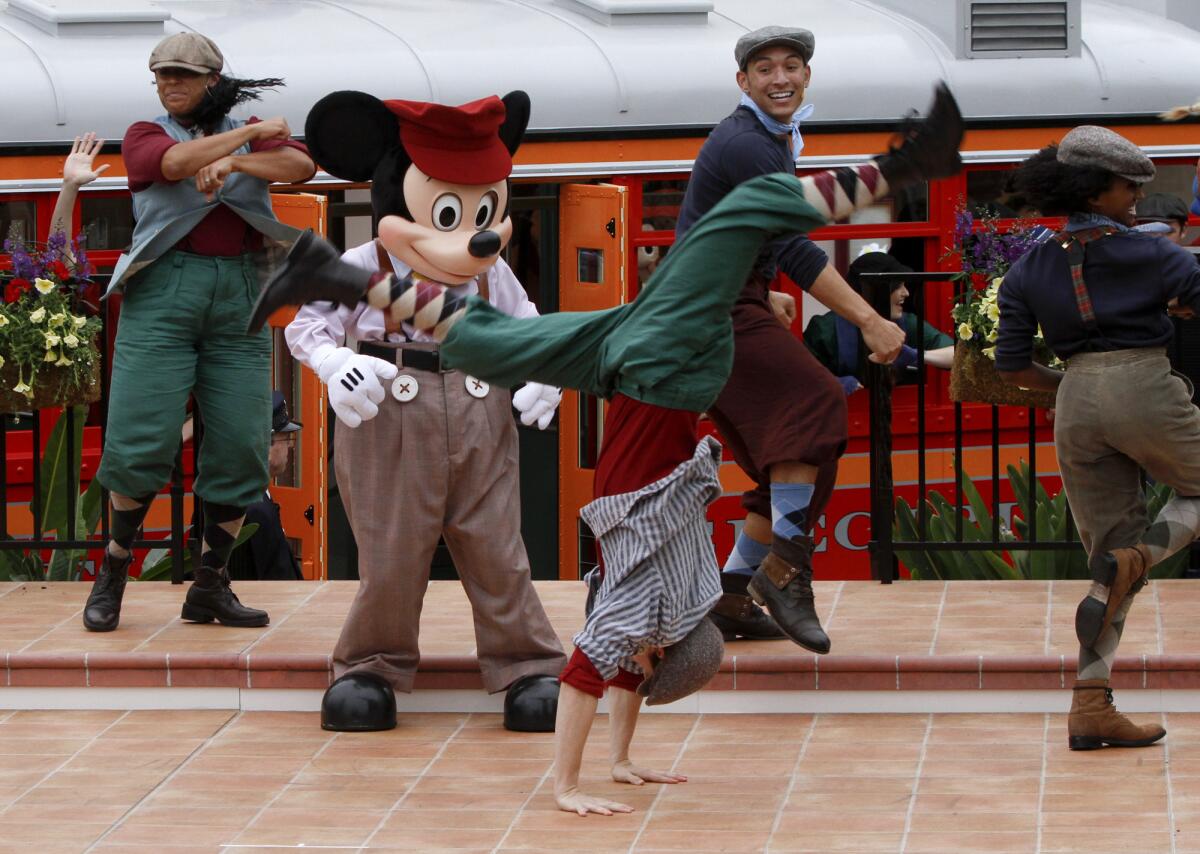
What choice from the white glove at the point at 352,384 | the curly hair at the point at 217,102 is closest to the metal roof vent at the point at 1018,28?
the curly hair at the point at 217,102

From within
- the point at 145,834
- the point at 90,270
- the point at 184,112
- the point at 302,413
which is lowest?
the point at 145,834

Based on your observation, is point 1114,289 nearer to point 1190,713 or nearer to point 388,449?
point 1190,713

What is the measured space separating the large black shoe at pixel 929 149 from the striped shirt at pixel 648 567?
825 mm

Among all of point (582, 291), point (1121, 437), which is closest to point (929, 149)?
point (1121, 437)

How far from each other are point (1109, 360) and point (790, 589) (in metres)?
1.22

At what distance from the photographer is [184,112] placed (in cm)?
684

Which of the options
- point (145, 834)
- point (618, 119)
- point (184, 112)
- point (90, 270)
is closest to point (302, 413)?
point (90, 270)

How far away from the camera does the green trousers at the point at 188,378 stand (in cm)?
681

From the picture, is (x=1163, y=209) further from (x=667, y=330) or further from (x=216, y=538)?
(x=667, y=330)

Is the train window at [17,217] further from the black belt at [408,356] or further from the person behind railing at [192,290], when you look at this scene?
the black belt at [408,356]

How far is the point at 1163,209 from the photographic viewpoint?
29.1 ft

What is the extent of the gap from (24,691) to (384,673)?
1156 millimetres

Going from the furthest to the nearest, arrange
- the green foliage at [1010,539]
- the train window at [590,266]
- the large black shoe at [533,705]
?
the train window at [590,266] → the green foliage at [1010,539] → the large black shoe at [533,705]

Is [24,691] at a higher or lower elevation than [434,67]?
lower
